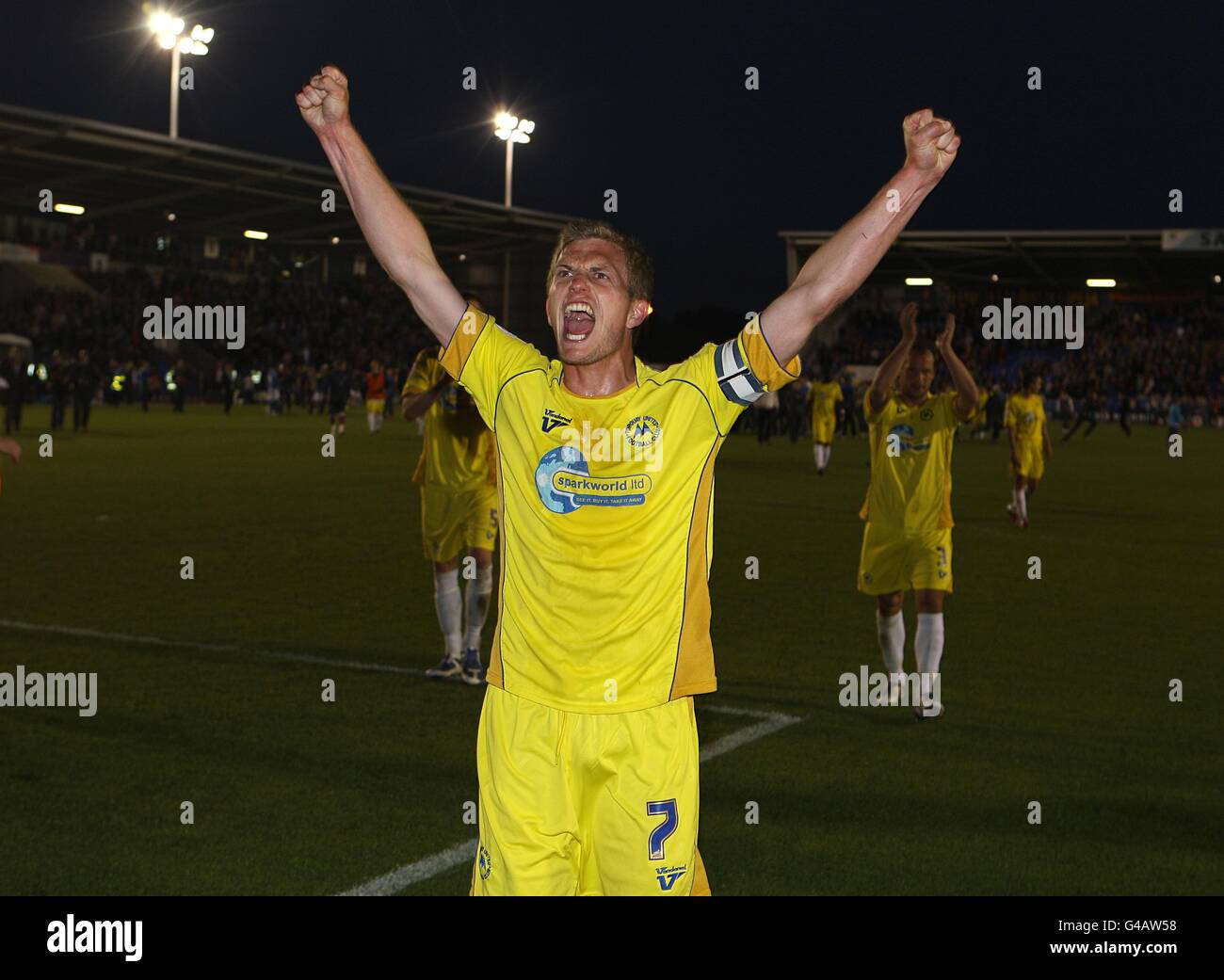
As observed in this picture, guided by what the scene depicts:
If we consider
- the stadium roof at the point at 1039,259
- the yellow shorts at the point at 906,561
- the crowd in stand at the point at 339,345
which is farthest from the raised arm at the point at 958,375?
the stadium roof at the point at 1039,259

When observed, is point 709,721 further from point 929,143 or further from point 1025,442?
point 1025,442

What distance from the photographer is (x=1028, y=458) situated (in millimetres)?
17797

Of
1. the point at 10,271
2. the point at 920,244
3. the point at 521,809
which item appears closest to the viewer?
the point at 521,809

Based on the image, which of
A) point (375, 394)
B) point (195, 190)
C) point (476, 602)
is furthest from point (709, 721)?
point (195, 190)

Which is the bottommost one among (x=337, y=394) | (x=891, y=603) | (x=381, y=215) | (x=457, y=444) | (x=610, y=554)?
(x=891, y=603)

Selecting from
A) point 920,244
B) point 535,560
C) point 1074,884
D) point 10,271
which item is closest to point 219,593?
point 1074,884

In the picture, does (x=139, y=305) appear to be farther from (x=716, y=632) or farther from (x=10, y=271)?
(x=716, y=632)

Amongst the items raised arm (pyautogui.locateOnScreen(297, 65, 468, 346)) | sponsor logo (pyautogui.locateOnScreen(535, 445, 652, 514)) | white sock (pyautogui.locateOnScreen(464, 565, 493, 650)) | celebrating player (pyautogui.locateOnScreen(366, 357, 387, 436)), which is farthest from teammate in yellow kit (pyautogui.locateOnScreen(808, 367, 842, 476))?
sponsor logo (pyautogui.locateOnScreen(535, 445, 652, 514))

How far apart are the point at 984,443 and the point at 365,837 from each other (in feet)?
115

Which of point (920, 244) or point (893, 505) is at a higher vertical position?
point (920, 244)

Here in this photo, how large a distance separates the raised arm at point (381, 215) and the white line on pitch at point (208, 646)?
5.72 meters

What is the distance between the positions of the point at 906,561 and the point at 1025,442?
10.2 m

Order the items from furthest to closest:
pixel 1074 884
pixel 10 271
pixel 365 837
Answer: pixel 10 271 → pixel 365 837 → pixel 1074 884

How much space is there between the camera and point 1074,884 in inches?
216
